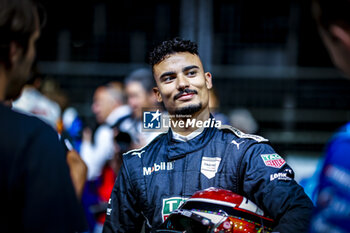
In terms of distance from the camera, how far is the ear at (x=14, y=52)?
165 centimetres

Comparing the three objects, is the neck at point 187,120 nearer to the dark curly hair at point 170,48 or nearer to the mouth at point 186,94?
the mouth at point 186,94

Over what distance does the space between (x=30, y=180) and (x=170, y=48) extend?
1442 mm

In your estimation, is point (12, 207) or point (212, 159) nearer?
point (12, 207)

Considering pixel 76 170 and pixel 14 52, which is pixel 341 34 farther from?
pixel 76 170

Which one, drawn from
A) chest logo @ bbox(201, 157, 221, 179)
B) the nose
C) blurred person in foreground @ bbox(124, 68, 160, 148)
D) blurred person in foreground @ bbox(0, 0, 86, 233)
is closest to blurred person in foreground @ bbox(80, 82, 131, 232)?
blurred person in foreground @ bbox(124, 68, 160, 148)

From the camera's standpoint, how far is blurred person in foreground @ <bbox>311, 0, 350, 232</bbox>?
1372mm

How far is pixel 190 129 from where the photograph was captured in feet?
8.95

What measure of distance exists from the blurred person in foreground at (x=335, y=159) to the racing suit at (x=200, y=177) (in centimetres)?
82

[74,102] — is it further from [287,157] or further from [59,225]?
[59,225]

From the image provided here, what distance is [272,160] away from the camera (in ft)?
8.16

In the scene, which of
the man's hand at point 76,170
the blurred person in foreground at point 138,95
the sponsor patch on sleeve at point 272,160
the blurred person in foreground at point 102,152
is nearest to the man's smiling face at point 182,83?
the sponsor patch on sleeve at point 272,160

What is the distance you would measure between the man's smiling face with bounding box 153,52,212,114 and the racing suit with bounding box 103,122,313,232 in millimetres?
179

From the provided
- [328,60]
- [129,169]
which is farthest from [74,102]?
[129,169]

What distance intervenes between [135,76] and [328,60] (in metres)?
5.00
